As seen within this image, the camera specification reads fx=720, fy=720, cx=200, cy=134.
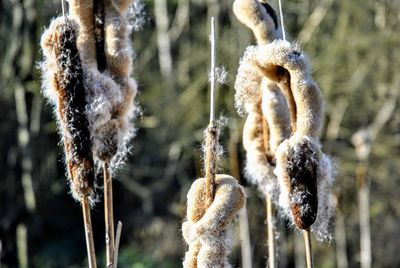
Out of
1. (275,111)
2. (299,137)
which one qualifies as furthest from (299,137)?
(275,111)

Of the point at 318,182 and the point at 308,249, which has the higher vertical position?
the point at 318,182

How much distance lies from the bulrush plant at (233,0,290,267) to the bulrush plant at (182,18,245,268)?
0.24 m

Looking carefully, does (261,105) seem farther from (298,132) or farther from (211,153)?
(211,153)

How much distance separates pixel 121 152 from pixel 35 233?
5879 millimetres

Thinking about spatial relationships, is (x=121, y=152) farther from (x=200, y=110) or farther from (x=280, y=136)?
(x=200, y=110)

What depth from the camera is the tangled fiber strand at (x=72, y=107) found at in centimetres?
115

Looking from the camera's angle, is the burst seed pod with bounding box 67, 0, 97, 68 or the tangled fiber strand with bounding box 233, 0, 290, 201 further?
the tangled fiber strand with bounding box 233, 0, 290, 201

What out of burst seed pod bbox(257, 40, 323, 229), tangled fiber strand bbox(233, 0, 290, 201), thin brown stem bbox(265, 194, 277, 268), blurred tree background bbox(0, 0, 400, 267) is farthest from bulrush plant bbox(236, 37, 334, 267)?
blurred tree background bbox(0, 0, 400, 267)

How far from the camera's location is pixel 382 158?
6344mm

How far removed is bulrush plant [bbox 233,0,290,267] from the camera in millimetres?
1332

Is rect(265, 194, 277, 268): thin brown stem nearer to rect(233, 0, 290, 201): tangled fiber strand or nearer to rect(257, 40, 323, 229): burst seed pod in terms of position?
rect(233, 0, 290, 201): tangled fiber strand

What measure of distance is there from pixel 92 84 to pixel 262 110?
1.20 ft

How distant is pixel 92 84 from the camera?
1.18 metres

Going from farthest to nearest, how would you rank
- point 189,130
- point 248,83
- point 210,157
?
point 189,130, point 248,83, point 210,157
